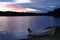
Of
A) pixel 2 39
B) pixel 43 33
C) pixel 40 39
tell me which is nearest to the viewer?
pixel 40 39

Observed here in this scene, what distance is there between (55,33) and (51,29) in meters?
0.80

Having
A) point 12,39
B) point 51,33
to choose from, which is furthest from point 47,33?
point 12,39

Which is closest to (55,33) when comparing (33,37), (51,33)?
(51,33)

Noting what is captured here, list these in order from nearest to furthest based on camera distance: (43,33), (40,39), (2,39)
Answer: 1. (40,39)
2. (43,33)
3. (2,39)

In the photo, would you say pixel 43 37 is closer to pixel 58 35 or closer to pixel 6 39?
pixel 58 35

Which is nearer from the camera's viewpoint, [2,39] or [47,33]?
[47,33]

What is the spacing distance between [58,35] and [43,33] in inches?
86.1

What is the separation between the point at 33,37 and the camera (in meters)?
30.2

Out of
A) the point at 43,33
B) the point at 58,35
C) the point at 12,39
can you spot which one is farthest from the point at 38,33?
the point at 12,39

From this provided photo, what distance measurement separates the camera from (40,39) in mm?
27750

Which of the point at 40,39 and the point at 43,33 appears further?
the point at 43,33

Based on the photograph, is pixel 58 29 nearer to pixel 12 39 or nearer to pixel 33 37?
pixel 33 37

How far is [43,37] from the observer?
1153 inches

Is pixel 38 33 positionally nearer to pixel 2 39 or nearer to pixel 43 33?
pixel 43 33
